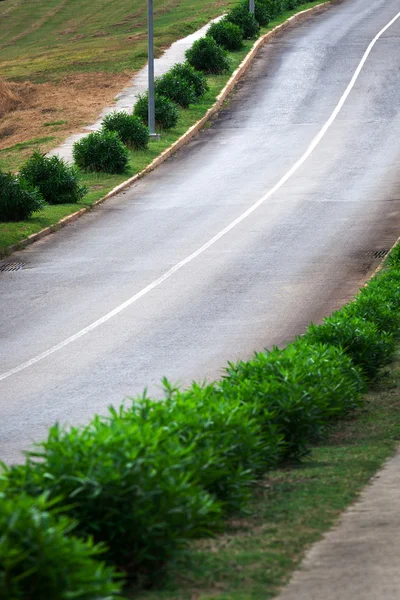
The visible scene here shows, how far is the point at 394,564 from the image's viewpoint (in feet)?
21.8

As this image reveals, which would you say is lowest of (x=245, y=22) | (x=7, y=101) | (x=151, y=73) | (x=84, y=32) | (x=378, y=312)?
(x=378, y=312)

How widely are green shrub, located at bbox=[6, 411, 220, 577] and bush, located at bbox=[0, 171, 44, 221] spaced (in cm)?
2047

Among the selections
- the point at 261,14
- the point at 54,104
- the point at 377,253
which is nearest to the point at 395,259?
the point at 377,253

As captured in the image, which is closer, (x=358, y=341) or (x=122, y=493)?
(x=122, y=493)

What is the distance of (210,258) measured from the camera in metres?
22.9

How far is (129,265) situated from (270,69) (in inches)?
1075

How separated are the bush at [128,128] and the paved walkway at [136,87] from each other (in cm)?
147

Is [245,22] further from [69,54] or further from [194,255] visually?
[194,255]

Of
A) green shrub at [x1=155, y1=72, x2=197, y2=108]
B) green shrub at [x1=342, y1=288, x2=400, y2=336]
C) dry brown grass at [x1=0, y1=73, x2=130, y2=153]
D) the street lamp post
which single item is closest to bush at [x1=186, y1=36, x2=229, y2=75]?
→ dry brown grass at [x1=0, y1=73, x2=130, y2=153]

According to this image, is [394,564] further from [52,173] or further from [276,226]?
[52,173]

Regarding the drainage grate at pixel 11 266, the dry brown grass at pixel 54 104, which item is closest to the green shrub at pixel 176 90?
the dry brown grass at pixel 54 104

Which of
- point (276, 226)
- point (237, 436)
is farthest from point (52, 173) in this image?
point (237, 436)

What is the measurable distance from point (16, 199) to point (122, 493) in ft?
69.2

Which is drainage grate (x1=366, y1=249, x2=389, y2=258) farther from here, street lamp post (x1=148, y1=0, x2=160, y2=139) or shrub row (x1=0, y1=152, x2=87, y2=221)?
street lamp post (x1=148, y1=0, x2=160, y2=139)
